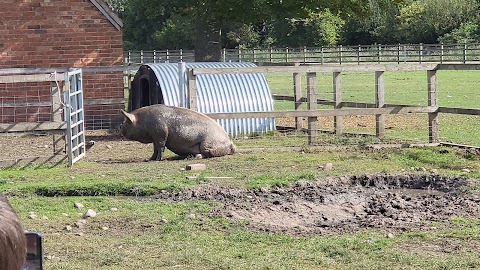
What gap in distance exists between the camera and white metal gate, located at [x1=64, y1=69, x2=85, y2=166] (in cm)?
1170

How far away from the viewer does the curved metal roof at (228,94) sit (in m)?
14.8

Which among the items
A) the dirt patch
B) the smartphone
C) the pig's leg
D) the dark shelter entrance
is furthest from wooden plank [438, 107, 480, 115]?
the smartphone

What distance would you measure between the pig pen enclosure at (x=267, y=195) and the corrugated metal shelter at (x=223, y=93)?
28 centimetres

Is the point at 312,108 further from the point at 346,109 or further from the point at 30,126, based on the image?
the point at 30,126

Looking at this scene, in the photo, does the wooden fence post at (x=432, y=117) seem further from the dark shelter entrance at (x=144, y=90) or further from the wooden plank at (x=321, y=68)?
the dark shelter entrance at (x=144, y=90)

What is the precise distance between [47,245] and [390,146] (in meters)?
7.68

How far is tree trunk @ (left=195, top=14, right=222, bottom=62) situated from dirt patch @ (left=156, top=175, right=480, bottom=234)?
31.5 feet

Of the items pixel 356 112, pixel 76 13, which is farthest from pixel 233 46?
pixel 356 112

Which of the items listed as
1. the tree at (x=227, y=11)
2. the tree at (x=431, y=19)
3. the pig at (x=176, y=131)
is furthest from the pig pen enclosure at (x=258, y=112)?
the tree at (x=431, y=19)

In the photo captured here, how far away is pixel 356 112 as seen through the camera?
13.5m

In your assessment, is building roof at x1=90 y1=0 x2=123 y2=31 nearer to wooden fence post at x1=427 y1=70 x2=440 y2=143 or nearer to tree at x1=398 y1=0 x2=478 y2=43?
wooden fence post at x1=427 y1=70 x2=440 y2=143

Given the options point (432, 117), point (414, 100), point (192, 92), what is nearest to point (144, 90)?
point (192, 92)

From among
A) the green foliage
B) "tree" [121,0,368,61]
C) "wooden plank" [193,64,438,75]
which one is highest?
the green foliage

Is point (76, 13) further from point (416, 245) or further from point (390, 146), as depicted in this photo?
point (416, 245)
